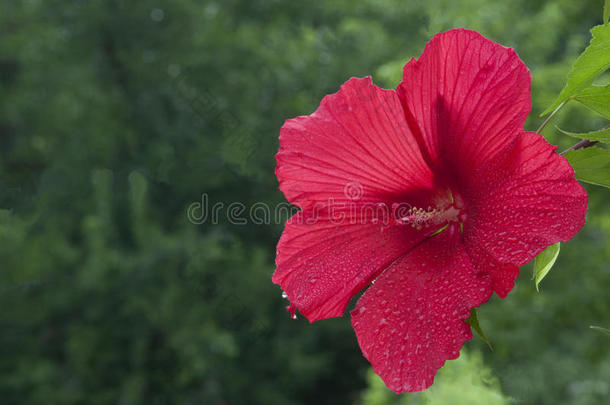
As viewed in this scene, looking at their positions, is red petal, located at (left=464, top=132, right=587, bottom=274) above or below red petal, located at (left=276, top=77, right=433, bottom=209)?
below

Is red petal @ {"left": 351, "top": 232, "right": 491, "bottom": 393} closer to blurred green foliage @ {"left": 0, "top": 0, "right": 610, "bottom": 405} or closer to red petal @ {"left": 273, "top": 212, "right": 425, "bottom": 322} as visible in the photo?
red petal @ {"left": 273, "top": 212, "right": 425, "bottom": 322}

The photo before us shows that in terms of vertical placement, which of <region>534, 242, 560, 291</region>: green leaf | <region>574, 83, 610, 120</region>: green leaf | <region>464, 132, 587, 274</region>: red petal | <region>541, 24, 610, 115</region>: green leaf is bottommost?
<region>534, 242, 560, 291</region>: green leaf

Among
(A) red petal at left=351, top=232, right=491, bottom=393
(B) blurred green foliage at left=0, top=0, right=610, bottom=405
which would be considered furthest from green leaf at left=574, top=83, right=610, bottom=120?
(B) blurred green foliage at left=0, top=0, right=610, bottom=405

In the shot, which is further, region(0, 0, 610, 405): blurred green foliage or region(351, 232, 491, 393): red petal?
region(0, 0, 610, 405): blurred green foliage

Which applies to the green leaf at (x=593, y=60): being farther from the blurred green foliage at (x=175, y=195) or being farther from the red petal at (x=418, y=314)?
the blurred green foliage at (x=175, y=195)

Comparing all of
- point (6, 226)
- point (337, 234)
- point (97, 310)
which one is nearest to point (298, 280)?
point (337, 234)

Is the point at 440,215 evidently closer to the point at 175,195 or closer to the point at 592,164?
the point at 592,164

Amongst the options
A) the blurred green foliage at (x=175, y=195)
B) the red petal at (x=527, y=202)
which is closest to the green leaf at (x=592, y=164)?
the red petal at (x=527, y=202)

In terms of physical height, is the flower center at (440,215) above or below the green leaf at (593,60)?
below
